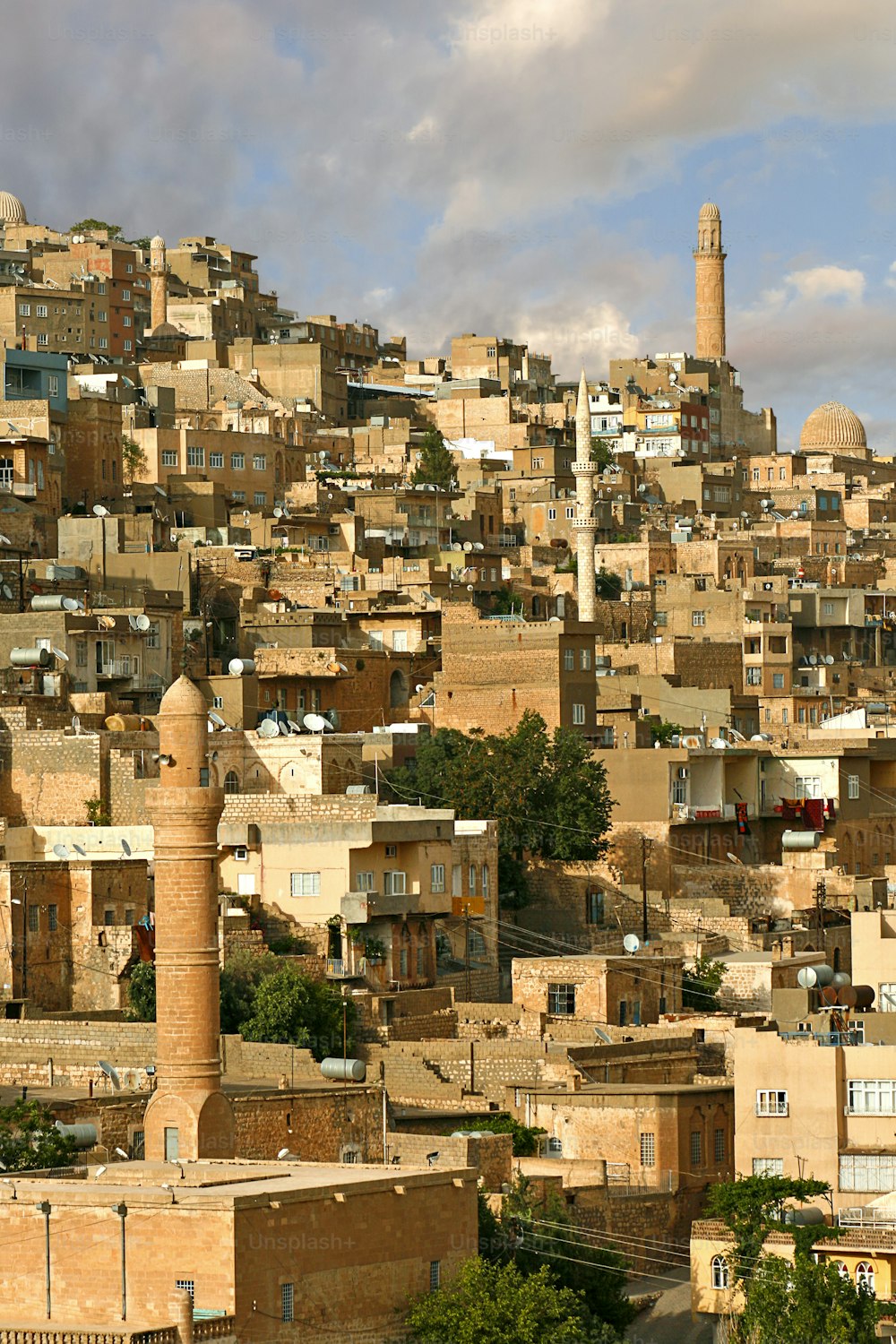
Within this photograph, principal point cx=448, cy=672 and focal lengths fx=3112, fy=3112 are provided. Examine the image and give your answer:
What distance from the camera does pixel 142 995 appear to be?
135 ft

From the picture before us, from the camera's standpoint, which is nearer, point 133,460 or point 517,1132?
point 517,1132

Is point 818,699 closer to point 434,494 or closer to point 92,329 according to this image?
point 434,494

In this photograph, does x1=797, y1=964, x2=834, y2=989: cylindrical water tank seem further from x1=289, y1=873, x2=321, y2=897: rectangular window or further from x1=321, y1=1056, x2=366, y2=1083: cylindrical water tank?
x1=321, y1=1056, x2=366, y2=1083: cylindrical water tank

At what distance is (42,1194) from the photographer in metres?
28.5

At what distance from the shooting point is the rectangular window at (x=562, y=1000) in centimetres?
4375

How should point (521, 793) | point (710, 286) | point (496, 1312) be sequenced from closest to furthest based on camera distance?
point (496, 1312), point (521, 793), point (710, 286)

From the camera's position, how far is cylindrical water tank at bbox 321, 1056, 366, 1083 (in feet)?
126

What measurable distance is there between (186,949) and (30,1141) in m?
2.81

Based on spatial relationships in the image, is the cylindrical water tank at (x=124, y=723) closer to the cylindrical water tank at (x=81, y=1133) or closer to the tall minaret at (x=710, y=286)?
the cylindrical water tank at (x=81, y=1133)

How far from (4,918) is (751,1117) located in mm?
10884

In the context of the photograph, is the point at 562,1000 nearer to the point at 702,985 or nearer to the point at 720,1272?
the point at 702,985

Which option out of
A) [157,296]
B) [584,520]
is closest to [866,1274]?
[584,520]

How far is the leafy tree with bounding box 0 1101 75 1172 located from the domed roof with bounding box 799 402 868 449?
8237cm

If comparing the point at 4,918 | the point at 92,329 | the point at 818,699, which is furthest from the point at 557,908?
the point at 92,329
